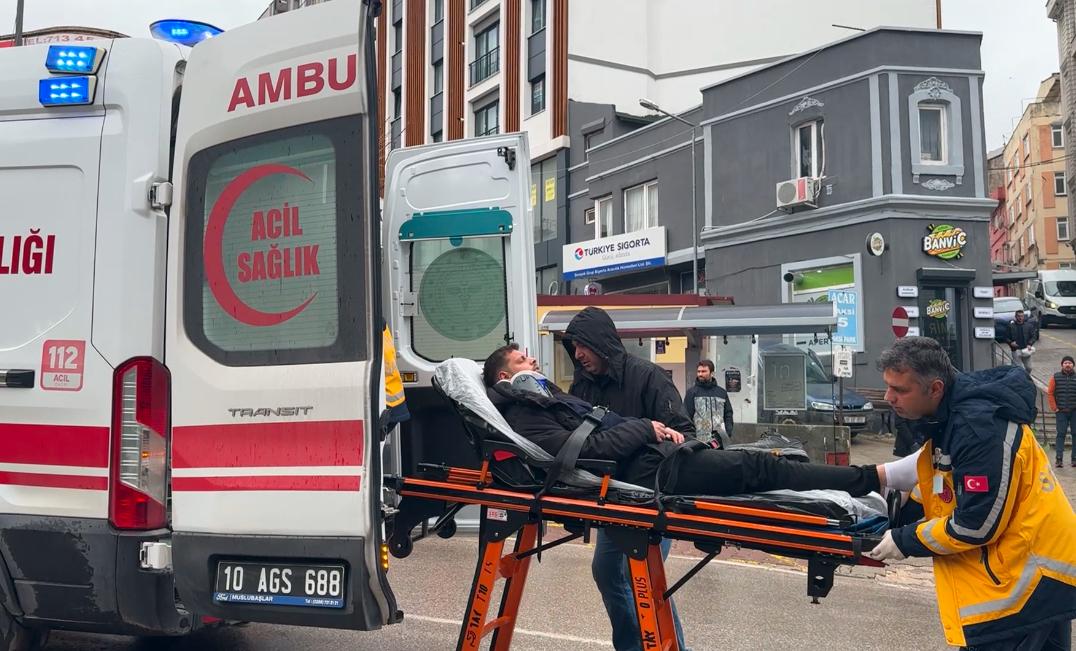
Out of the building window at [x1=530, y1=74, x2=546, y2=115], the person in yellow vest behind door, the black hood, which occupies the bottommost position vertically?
the person in yellow vest behind door

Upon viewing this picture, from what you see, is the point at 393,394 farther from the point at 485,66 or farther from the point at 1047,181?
the point at 1047,181

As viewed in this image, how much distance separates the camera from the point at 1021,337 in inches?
827

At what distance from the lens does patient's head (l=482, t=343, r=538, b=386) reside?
175 inches

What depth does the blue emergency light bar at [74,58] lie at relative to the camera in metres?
3.43

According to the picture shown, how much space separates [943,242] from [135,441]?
64.4 feet

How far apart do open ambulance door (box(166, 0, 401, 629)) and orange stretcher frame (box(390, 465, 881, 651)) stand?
0.77 meters

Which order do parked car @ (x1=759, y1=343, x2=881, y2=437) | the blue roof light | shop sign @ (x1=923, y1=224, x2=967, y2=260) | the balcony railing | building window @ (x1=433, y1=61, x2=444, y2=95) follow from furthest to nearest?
1. building window @ (x1=433, y1=61, x2=444, y2=95)
2. the balcony railing
3. shop sign @ (x1=923, y1=224, x2=967, y2=260)
4. parked car @ (x1=759, y1=343, x2=881, y2=437)
5. the blue roof light

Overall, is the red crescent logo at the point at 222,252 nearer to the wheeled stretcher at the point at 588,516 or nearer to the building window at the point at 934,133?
the wheeled stretcher at the point at 588,516

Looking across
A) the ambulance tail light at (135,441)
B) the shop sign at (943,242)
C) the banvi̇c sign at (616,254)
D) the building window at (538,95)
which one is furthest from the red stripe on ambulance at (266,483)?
the building window at (538,95)

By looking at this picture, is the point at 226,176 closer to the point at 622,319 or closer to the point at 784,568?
the point at 784,568

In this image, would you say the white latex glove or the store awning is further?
the store awning

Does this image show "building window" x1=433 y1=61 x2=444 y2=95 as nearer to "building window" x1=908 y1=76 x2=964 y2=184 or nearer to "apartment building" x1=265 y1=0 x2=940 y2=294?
"apartment building" x1=265 y1=0 x2=940 y2=294

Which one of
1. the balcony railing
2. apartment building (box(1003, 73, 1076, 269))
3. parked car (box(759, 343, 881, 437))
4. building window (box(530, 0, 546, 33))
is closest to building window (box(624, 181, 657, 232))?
building window (box(530, 0, 546, 33))

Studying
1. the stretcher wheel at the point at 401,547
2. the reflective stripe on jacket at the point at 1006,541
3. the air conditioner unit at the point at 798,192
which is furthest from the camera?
the air conditioner unit at the point at 798,192
